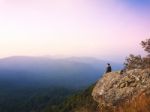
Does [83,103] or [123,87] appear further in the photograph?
[83,103]

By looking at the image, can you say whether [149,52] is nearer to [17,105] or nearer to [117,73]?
[117,73]

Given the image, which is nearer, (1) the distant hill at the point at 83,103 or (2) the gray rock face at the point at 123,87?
(2) the gray rock face at the point at 123,87

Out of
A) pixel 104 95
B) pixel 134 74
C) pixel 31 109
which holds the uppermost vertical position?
pixel 134 74

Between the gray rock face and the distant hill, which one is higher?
the gray rock face

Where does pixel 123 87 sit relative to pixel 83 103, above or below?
above

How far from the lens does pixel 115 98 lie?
1473cm

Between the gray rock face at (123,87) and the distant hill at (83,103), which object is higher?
the gray rock face at (123,87)

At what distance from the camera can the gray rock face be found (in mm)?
14282

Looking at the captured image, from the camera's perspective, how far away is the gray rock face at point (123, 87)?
562 inches

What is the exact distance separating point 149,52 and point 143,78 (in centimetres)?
1110

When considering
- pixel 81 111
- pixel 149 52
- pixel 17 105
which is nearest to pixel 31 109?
pixel 17 105

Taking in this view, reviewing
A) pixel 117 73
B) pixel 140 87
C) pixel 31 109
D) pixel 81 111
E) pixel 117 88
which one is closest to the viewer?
pixel 81 111

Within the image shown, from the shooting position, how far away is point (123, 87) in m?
15.2

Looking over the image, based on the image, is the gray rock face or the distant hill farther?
the distant hill
